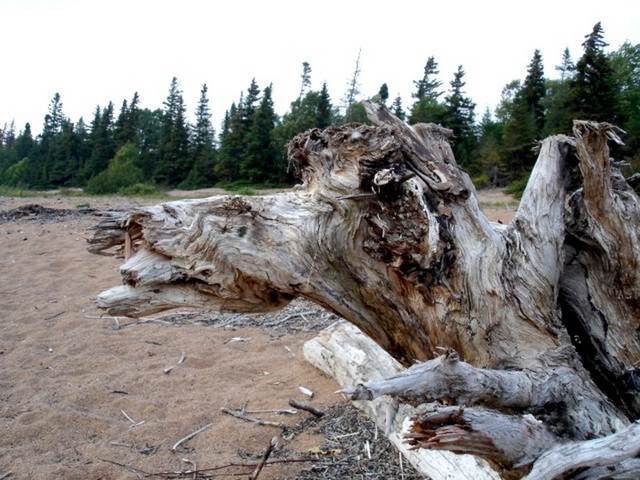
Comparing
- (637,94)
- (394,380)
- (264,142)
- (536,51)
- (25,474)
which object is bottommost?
(25,474)

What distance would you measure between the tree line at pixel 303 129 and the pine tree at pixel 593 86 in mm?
38

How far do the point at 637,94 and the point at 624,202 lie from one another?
28.3 m

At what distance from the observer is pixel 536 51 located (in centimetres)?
2919

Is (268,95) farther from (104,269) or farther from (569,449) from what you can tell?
(569,449)

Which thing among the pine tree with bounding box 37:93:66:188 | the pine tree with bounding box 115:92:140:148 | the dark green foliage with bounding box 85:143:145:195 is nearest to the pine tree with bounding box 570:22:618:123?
the dark green foliage with bounding box 85:143:145:195

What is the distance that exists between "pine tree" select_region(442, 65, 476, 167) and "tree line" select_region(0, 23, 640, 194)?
2.7 inches

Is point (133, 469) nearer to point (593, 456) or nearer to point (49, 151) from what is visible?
point (593, 456)

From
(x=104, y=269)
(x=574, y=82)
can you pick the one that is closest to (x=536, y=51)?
(x=574, y=82)

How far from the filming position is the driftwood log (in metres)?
2.25

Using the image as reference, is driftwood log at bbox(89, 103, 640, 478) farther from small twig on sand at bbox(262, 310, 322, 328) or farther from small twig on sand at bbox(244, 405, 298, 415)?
small twig on sand at bbox(262, 310, 322, 328)

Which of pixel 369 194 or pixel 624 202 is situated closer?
pixel 369 194

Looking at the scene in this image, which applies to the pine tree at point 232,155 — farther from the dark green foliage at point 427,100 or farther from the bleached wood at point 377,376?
the bleached wood at point 377,376

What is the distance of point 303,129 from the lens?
3206cm

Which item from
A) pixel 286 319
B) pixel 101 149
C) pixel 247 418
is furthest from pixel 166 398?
pixel 101 149
